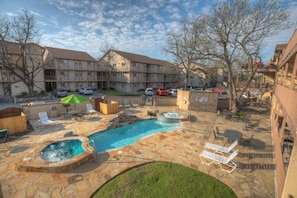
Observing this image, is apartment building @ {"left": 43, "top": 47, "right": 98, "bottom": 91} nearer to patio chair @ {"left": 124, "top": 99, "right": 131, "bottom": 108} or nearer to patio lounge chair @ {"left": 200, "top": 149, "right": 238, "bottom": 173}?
patio chair @ {"left": 124, "top": 99, "right": 131, "bottom": 108}

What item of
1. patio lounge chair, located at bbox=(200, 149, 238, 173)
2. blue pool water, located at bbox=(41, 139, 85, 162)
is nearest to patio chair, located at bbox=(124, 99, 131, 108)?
blue pool water, located at bbox=(41, 139, 85, 162)

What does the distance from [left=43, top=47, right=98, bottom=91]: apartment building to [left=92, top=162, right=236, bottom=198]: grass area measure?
3205 centimetres

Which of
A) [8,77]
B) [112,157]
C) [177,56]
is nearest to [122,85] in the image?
[177,56]

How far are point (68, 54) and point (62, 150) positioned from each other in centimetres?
3151

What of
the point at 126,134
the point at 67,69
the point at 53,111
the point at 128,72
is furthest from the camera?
the point at 128,72

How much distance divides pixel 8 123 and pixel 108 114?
24.9 ft

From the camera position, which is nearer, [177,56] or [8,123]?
[8,123]

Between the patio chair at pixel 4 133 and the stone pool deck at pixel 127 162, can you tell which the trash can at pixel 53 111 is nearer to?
the stone pool deck at pixel 127 162

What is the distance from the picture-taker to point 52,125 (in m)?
11.7

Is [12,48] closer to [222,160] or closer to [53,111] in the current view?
[53,111]

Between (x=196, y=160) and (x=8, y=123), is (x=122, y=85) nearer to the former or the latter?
(x=8, y=123)

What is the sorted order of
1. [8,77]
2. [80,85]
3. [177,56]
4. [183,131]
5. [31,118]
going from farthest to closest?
[80,85] → [177,56] → [8,77] → [31,118] → [183,131]

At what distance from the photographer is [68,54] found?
33.2 metres

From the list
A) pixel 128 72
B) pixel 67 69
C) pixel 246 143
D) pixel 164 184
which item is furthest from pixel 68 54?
pixel 246 143
